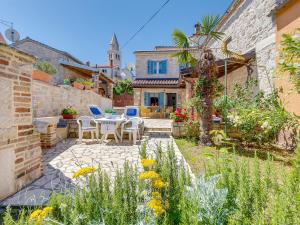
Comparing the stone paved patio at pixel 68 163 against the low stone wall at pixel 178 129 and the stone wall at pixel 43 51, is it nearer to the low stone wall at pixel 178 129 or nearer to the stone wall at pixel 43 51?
the low stone wall at pixel 178 129

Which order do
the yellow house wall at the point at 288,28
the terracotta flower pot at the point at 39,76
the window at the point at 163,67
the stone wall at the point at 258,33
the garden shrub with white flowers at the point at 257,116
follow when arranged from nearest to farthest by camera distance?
the garden shrub with white flowers at the point at 257,116 < the yellow house wall at the point at 288,28 < the stone wall at the point at 258,33 < the terracotta flower pot at the point at 39,76 < the window at the point at 163,67

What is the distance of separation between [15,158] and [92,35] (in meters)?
14.5

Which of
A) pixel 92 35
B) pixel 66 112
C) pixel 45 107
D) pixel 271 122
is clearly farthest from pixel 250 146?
pixel 92 35

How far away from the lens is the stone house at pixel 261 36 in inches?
218

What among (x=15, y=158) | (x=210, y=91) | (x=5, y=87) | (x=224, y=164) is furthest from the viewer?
(x=210, y=91)

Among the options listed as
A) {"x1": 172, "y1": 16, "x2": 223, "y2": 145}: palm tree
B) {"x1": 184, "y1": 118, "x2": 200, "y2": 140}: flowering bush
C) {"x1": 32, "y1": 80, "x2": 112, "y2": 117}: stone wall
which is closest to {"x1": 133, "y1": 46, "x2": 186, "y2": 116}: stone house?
{"x1": 32, "y1": 80, "x2": 112, "y2": 117}: stone wall

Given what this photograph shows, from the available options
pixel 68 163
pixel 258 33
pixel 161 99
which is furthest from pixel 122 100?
pixel 68 163

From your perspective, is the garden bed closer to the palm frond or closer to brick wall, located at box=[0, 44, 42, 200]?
brick wall, located at box=[0, 44, 42, 200]

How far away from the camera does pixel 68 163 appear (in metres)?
4.48

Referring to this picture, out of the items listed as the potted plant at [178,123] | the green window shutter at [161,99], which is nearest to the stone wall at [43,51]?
the green window shutter at [161,99]

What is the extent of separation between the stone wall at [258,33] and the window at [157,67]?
26.7 feet

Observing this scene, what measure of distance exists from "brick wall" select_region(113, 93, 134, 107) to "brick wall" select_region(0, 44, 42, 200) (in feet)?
69.2

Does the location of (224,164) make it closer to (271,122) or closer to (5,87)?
(271,122)

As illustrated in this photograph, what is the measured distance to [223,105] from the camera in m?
6.41
